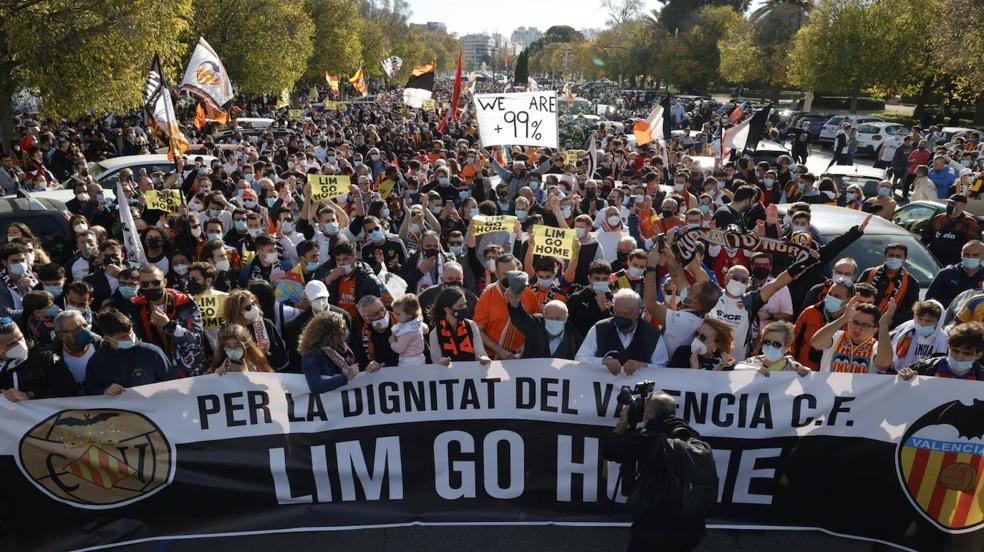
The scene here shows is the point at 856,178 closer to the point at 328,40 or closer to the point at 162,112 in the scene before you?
the point at 162,112

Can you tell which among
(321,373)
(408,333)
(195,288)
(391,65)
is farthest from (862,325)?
(391,65)

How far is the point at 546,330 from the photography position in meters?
5.58

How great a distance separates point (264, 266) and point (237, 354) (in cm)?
233

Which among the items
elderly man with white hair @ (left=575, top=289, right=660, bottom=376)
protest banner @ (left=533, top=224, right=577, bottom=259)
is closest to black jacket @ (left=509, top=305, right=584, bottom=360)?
elderly man with white hair @ (left=575, top=289, right=660, bottom=376)

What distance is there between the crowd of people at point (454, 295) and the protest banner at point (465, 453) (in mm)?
223

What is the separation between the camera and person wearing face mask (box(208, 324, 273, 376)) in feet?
15.8

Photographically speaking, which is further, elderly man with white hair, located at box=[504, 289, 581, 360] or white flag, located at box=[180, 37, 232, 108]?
white flag, located at box=[180, 37, 232, 108]

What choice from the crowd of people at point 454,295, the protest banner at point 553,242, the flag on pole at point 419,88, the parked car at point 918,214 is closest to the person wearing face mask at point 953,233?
the crowd of people at point 454,295

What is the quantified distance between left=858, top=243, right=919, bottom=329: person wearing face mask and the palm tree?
49741 mm

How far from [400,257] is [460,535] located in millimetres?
3390

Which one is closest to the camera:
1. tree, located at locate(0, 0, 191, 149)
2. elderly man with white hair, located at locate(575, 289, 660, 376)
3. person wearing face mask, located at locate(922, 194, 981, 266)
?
elderly man with white hair, located at locate(575, 289, 660, 376)

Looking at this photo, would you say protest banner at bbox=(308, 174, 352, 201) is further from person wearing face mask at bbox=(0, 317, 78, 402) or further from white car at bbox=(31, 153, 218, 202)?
person wearing face mask at bbox=(0, 317, 78, 402)

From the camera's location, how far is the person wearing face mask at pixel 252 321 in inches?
210

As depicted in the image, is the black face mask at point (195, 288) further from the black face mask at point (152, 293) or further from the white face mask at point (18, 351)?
the white face mask at point (18, 351)
